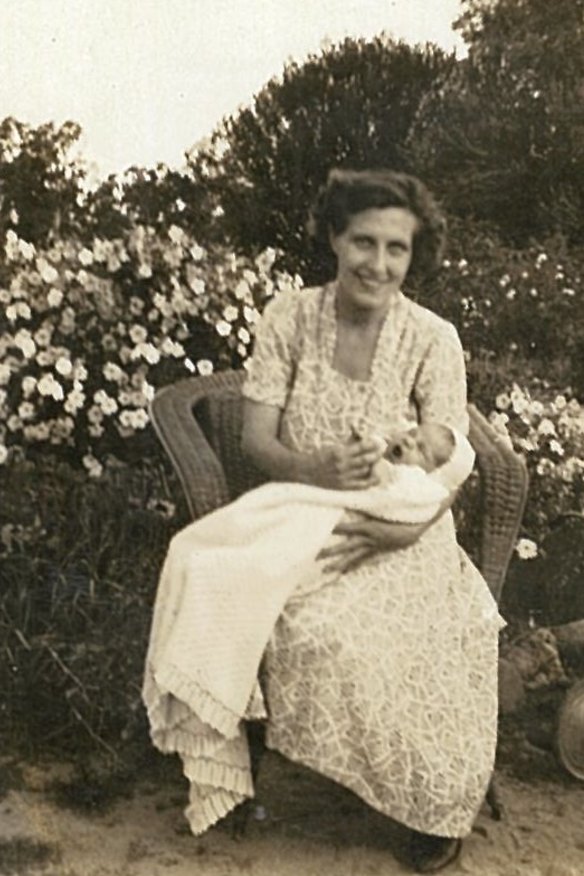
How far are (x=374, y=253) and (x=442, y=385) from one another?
352mm

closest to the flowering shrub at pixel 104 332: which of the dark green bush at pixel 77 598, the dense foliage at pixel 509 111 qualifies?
the dark green bush at pixel 77 598

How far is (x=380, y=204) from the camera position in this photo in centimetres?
264

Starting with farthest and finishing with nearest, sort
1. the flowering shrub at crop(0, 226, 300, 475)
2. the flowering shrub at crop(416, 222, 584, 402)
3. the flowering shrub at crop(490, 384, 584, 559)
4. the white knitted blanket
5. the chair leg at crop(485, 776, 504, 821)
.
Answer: the flowering shrub at crop(416, 222, 584, 402) → the flowering shrub at crop(490, 384, 584, 559) → the flowering shrub at crop(0, 226, 300, 475) → the chair leg at crop(485, 776, 504, 821) → the white knitted blanket

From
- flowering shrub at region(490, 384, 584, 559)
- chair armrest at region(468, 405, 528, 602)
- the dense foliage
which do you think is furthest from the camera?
flowering shrub at region(490, 384, 584, 559)

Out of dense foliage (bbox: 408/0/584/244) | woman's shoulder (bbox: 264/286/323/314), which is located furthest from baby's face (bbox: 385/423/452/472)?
dense foliage (bbox: 408/0/584/244)

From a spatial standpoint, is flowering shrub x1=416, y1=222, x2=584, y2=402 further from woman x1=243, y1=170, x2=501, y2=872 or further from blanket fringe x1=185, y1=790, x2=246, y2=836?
blanket fringe x1=185, y1=790, x2=246, y2=836

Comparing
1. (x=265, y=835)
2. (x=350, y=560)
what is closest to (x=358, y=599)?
(x=350, y=560)

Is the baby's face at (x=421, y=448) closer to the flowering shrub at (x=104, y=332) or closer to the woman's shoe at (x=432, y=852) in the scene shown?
the woman's shoe at (x=432, y=852)

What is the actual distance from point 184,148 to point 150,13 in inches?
18.5

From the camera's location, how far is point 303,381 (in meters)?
2.72

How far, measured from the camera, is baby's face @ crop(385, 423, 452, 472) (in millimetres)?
2637

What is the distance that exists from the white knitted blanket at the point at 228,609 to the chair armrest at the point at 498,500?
427 mm

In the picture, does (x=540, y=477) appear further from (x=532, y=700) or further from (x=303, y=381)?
(x=303, y=381)

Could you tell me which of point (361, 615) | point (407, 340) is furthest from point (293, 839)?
point (407, 340)
